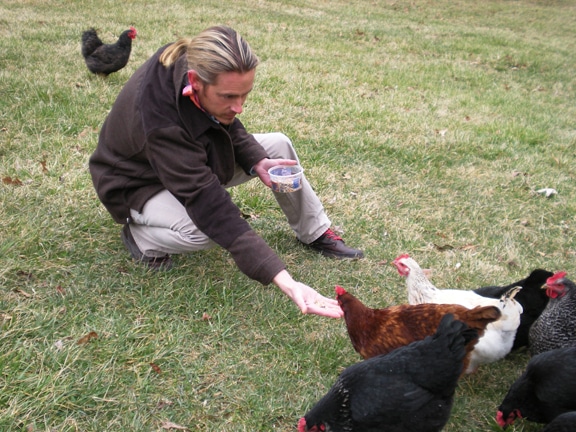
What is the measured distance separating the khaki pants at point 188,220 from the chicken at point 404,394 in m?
1.23

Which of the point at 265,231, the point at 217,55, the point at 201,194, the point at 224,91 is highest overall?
the point at 217,55

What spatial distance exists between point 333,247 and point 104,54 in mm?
4118

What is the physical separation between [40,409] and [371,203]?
2.95m

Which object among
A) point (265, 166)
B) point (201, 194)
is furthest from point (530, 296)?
point (201, 194)

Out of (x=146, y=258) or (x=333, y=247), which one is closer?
(x=146, y=258)

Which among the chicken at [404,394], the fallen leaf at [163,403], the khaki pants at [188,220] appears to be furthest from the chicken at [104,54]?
the chicken at [404,394]

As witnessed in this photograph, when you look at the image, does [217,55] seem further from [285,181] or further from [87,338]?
[87,338]

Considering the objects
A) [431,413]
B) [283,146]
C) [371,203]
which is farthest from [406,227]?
[431,413]

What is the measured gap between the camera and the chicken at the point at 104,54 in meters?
6.23

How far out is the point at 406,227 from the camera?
419 centimetres

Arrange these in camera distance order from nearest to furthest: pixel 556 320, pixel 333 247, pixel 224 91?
pixel 224 91 → pixel 556 320 → pixel 333 247

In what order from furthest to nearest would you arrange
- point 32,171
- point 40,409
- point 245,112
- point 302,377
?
point 245,112
point 32,171
point 302,377
point 40,409

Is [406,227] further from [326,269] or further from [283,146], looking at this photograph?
[283,146]

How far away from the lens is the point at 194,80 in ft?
8.48
